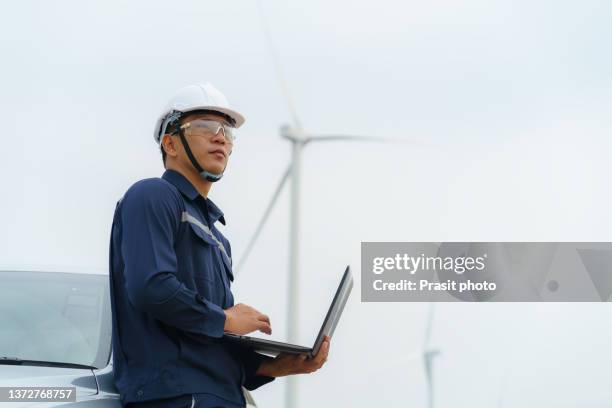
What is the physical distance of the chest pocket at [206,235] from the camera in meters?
3.80

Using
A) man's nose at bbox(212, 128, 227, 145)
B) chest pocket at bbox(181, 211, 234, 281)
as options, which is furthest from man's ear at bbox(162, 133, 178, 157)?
chest pocket at bbox(181, 211, 234, 281)

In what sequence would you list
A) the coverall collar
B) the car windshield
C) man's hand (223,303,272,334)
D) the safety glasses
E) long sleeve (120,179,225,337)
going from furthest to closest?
1. the car windshield
2. the safety glasses
3. the coverall collar
4. man's hand (223,303,272,334)
5. long sleeve (120,179,225,337)

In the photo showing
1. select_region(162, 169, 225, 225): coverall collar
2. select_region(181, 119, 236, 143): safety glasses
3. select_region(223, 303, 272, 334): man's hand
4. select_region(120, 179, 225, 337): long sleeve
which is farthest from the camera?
select_region(181, 119, 236, 143): safety glasses

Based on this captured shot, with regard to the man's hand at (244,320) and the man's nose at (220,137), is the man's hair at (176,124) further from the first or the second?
the man's hand at (244,320)

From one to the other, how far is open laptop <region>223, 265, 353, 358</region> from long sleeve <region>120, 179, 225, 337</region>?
136 millimetres

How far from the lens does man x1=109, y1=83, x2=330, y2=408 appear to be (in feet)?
11.8

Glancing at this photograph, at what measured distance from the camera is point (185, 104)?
4.07m

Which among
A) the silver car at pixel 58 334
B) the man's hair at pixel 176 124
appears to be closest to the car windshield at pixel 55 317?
the silver car at pixel 58 334

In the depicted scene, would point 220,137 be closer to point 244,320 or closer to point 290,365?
point 244,320

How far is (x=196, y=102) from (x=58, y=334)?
104 cm

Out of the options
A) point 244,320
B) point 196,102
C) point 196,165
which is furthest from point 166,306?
point 196,102

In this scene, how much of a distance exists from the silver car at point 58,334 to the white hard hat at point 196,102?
2.66 ft

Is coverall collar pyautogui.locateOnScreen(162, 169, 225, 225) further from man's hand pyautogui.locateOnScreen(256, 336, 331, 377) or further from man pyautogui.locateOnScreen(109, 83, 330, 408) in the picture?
man's hand pyautogui.locateOnScreen(256, 336, 331, 377)

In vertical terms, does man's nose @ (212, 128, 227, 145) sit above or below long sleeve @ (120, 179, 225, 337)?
above
